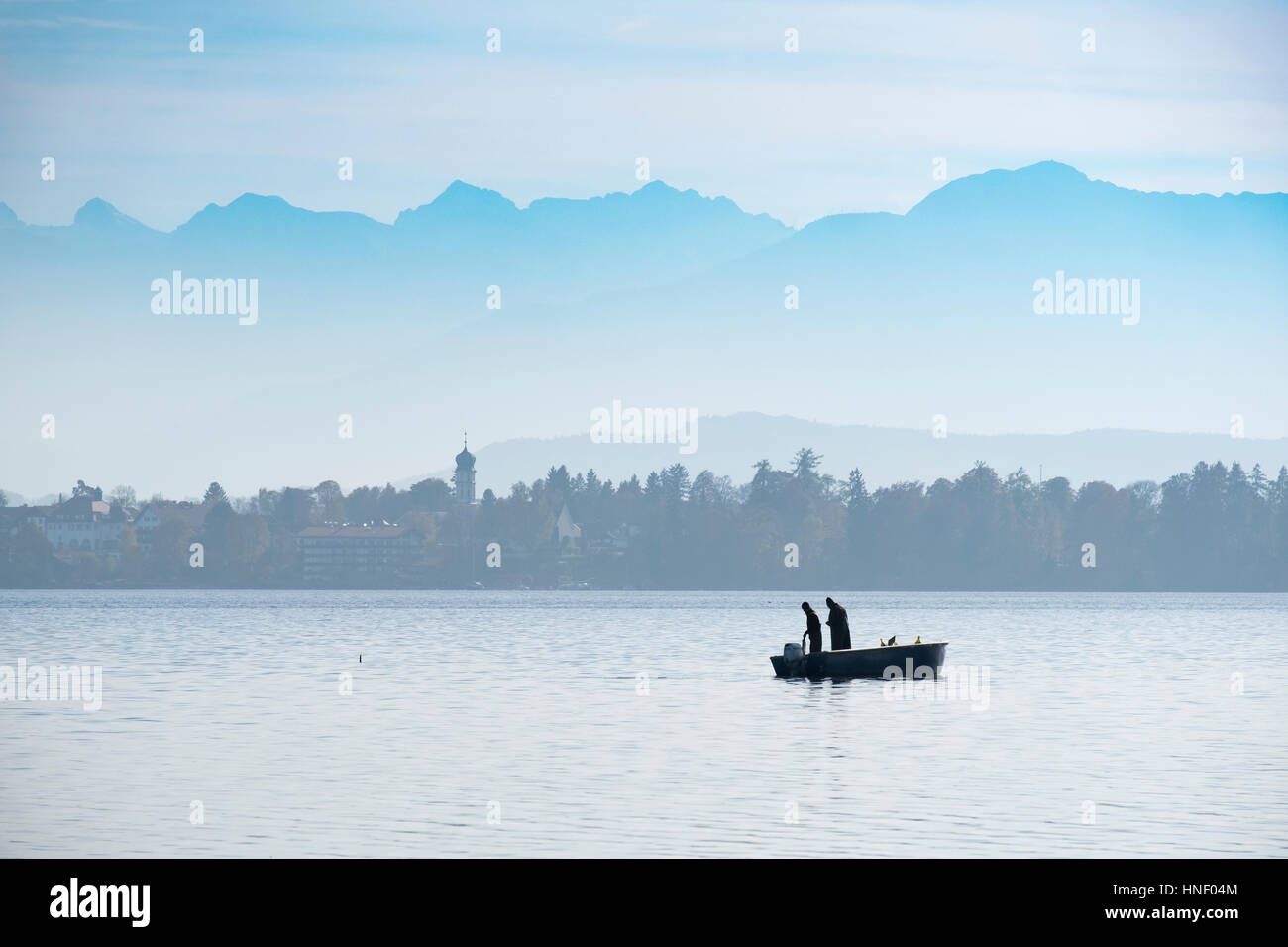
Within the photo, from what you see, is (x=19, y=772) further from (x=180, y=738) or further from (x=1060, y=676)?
(x=1060, y=676)

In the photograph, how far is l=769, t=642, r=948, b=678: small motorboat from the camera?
5491 cm

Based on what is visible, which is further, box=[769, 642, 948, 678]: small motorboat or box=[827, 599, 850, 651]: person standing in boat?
box=[827, 599, 850, 651]: person standing in boat

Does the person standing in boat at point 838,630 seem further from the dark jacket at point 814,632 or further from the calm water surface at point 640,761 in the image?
the calm water surface at point 640,761

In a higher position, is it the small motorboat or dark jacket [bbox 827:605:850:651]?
dark jacket [bbox 827:605:850:651]

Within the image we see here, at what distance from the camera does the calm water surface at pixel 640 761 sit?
81.5 feet

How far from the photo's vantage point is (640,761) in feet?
110

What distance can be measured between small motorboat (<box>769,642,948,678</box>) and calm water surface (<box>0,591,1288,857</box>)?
0.57 metres
